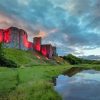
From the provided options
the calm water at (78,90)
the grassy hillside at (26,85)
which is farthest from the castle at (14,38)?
the calm water at (78,90)

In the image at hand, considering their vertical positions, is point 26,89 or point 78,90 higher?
point 26,89

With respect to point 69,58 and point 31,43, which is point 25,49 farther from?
point 69,58

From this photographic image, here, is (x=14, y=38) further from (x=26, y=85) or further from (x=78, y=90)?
(x=78, y=90)

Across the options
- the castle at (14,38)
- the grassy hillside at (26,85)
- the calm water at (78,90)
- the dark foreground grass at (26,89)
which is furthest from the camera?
the castle at (14,38)

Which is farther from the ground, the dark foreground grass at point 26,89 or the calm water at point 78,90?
the dark foreground grass at point 26,89

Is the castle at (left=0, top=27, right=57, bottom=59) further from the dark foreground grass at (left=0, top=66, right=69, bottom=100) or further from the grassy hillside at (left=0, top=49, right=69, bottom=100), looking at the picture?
the dark foreground grass at (left=0, top=66, right=69, bottom=100)

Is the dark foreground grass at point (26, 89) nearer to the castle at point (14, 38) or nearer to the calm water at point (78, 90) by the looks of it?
the calm water at point (78, 90)

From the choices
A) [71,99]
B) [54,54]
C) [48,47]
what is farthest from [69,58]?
[71,99]

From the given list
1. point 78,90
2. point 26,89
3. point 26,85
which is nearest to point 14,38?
point 26,85

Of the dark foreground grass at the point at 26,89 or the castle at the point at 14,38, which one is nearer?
the dark foreground grass at the point at 26,89

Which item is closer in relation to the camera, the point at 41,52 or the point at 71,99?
the point at 71,99

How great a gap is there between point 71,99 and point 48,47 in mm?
115977

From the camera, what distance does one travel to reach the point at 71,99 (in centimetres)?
1958

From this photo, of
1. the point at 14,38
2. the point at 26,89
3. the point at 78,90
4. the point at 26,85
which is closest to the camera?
the point at 26,89
